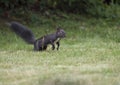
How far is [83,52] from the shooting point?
15.0 meters

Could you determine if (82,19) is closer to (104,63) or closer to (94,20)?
(94,20)

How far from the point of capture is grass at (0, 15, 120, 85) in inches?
397

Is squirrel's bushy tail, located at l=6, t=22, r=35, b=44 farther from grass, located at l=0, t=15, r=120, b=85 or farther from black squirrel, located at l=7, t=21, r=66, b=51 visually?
grass, located at l=0, t=15, r=120, b=85

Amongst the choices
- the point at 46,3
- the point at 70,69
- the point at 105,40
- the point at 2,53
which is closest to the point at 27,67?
the point at 70,69

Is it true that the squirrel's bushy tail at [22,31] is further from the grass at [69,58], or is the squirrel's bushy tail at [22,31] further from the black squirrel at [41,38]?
the grass at [69,58]

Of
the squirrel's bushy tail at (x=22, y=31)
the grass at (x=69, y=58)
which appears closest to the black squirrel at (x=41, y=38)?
the squirrel's bushy tail at (x=22, y=31)

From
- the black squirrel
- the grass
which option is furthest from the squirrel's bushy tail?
the grass

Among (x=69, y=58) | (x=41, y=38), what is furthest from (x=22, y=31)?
(x=69, y=58)

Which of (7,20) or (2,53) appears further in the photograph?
(7,20)

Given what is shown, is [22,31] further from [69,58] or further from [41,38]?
[69,58]

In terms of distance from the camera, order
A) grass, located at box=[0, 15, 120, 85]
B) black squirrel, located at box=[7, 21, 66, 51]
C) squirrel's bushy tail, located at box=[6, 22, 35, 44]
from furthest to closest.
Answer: squirrel's bushy tail, located at box=[6, 22, 35, 44] → black squirrel, located at box=[7, 21, 66, 51] → grass, located at box=[0, 15, 120, 85]

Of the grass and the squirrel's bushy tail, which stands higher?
the squirrel's bushy tail

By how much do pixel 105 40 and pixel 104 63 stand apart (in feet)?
19.2

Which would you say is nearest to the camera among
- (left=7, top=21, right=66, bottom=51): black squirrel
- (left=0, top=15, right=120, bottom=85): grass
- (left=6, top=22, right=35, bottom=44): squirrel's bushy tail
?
(left=0, top=15, right=120, bottom=85): grass
